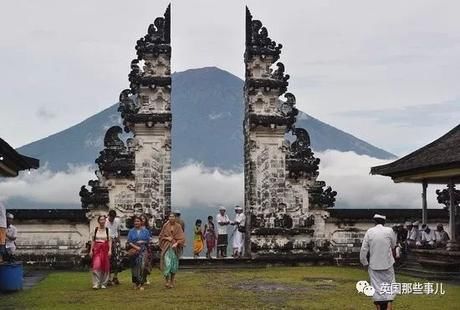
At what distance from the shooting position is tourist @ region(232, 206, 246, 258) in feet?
75.6

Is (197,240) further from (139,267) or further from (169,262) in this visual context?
(139,267)

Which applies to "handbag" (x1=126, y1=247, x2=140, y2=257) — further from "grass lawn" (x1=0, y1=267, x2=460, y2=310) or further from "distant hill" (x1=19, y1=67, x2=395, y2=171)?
"distant hill" (x1=19, y1=67, x2=395, y2=171)

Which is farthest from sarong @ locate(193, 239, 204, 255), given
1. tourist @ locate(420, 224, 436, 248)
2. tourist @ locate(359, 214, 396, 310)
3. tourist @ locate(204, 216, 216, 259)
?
tourist @ locate(359, 214, 396, 310)

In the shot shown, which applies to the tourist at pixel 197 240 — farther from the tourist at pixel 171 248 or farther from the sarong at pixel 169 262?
the sarong at pixel 169 262

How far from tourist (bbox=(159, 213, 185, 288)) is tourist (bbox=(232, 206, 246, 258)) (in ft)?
20.3

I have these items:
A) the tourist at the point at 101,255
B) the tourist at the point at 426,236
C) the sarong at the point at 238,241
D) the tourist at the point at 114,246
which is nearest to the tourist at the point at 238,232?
the sarong at the point at 238,241

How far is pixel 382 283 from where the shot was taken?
1145 cm

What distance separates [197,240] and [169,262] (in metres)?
6.86

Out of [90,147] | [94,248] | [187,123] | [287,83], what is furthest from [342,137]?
[94,248]

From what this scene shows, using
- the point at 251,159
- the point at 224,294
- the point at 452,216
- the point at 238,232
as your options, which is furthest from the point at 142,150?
the point at 452,216

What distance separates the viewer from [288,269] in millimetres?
21234

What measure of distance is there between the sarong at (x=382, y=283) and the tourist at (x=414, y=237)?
10117mm

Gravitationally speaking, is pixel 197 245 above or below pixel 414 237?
below

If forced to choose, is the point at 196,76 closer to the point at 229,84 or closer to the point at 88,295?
the point at 229,84
